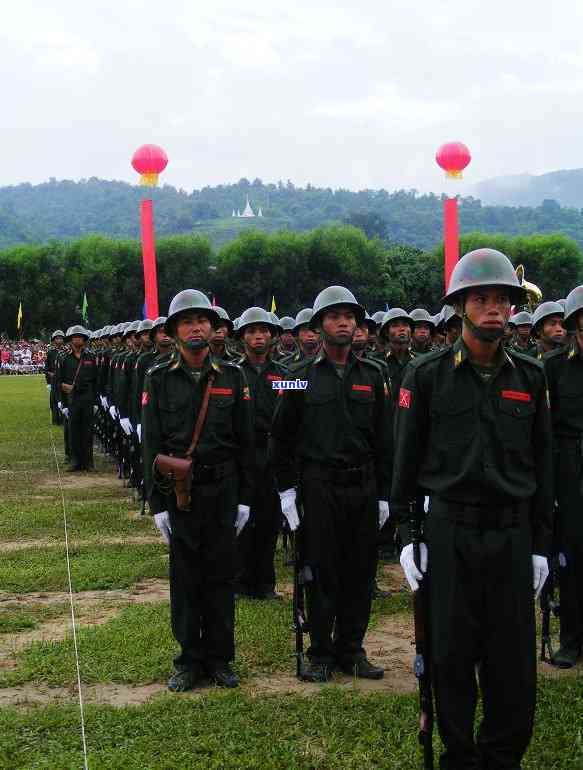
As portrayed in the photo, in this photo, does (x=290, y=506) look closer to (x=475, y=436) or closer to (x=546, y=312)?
(x=475, y=436)

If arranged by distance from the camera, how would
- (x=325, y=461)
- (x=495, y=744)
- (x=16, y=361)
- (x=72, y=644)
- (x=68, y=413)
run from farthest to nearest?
(x=16, y=361)
(x=68, y=413)
(x=72, y=644)
(x=325, y=461)
(x=495, y=744)

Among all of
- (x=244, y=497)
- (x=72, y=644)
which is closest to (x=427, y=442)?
(x=244, y=497)

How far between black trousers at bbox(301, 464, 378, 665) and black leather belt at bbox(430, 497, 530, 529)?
1880mm

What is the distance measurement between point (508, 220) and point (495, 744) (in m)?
181

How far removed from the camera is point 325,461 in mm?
5980

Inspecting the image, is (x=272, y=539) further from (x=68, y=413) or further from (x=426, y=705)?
(x=68, y=413)

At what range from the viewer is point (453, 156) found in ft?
94.8

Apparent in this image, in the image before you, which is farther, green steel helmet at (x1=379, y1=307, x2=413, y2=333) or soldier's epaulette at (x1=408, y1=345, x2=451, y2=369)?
green steel helmet at (x1=379, y1=307, x2=413, y2=333)

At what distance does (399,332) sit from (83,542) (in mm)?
4156

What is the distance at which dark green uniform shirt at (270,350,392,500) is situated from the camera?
5988mm

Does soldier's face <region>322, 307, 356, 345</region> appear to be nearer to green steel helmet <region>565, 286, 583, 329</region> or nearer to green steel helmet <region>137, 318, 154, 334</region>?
green steel helmet <region>565, 286, 583, 329</region>

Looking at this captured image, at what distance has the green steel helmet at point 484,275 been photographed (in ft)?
13.6

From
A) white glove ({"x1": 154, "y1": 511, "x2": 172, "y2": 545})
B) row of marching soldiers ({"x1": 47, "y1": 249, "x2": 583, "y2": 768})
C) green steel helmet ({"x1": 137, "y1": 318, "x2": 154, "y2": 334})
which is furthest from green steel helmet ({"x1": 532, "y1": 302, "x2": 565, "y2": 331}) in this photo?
green steel helmet ({"x1": 137, "y1": 318, "x2": 154, "y2": 334})

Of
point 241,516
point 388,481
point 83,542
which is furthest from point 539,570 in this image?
point 83,542
